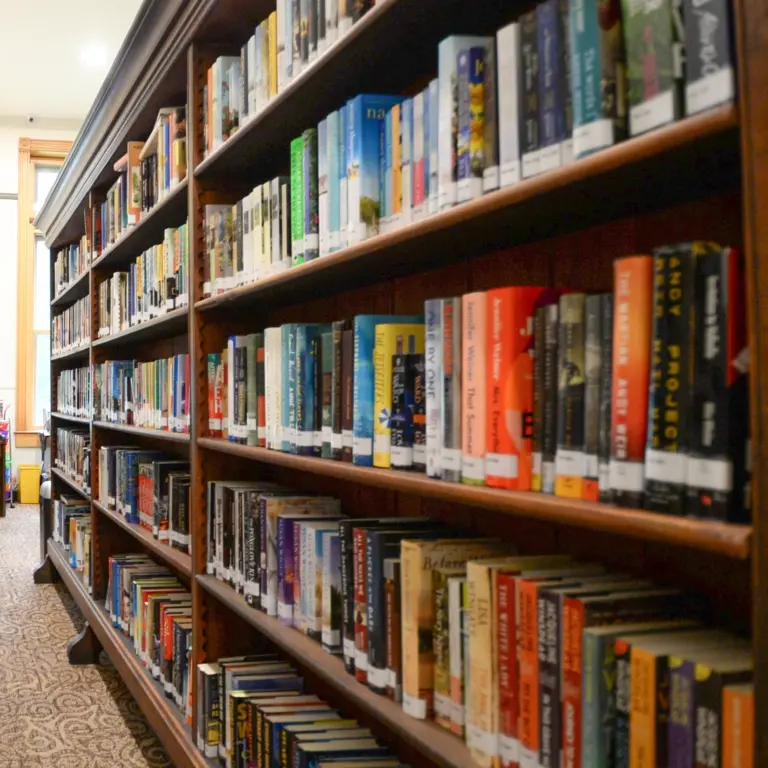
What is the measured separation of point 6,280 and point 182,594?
20.0ft

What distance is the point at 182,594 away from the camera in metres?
2.75

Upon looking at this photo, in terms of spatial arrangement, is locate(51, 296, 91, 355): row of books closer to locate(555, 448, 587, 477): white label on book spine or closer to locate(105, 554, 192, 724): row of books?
locate(105, 554, 192, 724): row of books

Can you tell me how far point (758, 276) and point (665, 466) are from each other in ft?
0.66

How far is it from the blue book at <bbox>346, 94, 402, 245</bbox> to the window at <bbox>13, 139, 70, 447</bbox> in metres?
7.09

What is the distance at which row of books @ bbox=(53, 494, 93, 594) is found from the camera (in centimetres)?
382

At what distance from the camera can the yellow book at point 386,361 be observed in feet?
4.32

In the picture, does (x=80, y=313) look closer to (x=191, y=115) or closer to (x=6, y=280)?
(x=191, y=115)

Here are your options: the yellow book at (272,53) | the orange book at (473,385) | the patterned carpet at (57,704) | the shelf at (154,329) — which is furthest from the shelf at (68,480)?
the orange book at (473,385)

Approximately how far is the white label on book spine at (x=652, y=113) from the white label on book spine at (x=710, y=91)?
19mm

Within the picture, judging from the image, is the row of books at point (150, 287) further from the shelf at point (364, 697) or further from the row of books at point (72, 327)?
the shelf at point (364, 697)

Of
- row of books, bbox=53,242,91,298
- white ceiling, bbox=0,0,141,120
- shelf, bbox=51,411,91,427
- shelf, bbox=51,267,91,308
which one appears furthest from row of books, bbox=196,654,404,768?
white ceiling, bbox=0,0,141,120

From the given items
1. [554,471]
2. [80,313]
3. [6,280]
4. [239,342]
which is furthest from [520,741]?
[6,280]

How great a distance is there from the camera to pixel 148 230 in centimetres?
296

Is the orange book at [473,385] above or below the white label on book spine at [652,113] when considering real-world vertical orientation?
below
